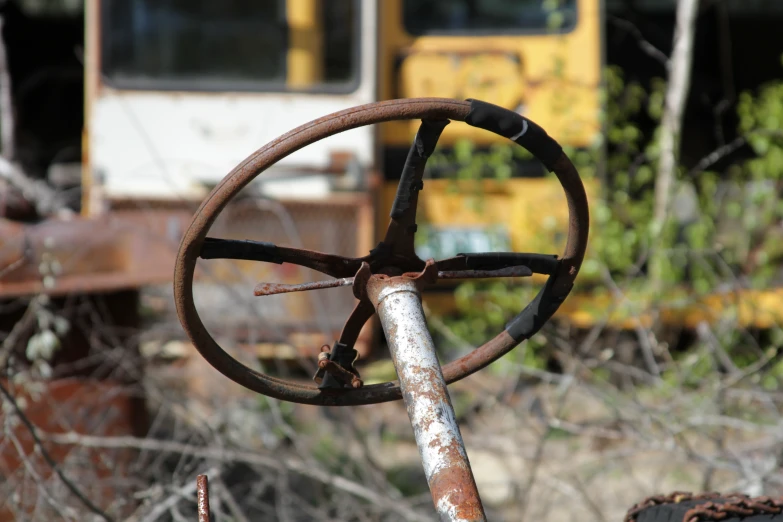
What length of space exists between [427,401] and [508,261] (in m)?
0.31

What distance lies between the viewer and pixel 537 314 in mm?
1397

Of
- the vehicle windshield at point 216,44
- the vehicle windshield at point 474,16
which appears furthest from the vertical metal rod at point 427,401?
the vehicle windshield at point 474,16

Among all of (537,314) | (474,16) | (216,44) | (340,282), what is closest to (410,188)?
(340,282)

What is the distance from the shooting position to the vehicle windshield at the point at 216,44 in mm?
3697

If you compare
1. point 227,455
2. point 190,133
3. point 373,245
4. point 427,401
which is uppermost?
point 190,133

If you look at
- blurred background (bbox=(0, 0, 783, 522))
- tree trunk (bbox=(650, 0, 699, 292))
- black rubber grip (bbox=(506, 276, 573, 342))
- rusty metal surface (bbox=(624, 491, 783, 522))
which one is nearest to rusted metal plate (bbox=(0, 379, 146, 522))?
blurred background (bbox=(0, 0, 783, 522))

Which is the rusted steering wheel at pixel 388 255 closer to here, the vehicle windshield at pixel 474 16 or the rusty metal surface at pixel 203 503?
the rusty metal surface at pixel 203 503

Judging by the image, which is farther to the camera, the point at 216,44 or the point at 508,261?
the point at 216,44

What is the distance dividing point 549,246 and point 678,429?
1.25m

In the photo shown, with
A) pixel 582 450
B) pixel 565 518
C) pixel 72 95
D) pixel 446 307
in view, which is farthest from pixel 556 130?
pixel 72 95

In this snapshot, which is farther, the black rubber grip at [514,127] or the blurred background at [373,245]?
the blurred background at [373,245]

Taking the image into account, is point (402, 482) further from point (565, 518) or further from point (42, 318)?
point (42, 318)

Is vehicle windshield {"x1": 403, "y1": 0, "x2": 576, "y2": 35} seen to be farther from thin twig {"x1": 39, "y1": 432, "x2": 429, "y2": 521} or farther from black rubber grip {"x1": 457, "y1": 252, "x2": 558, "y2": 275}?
black rubber grip {"x1": 457, "y1": 252, "x2": 558, "y2": 275}

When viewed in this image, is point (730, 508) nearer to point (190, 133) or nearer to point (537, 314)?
point (537, 314)
